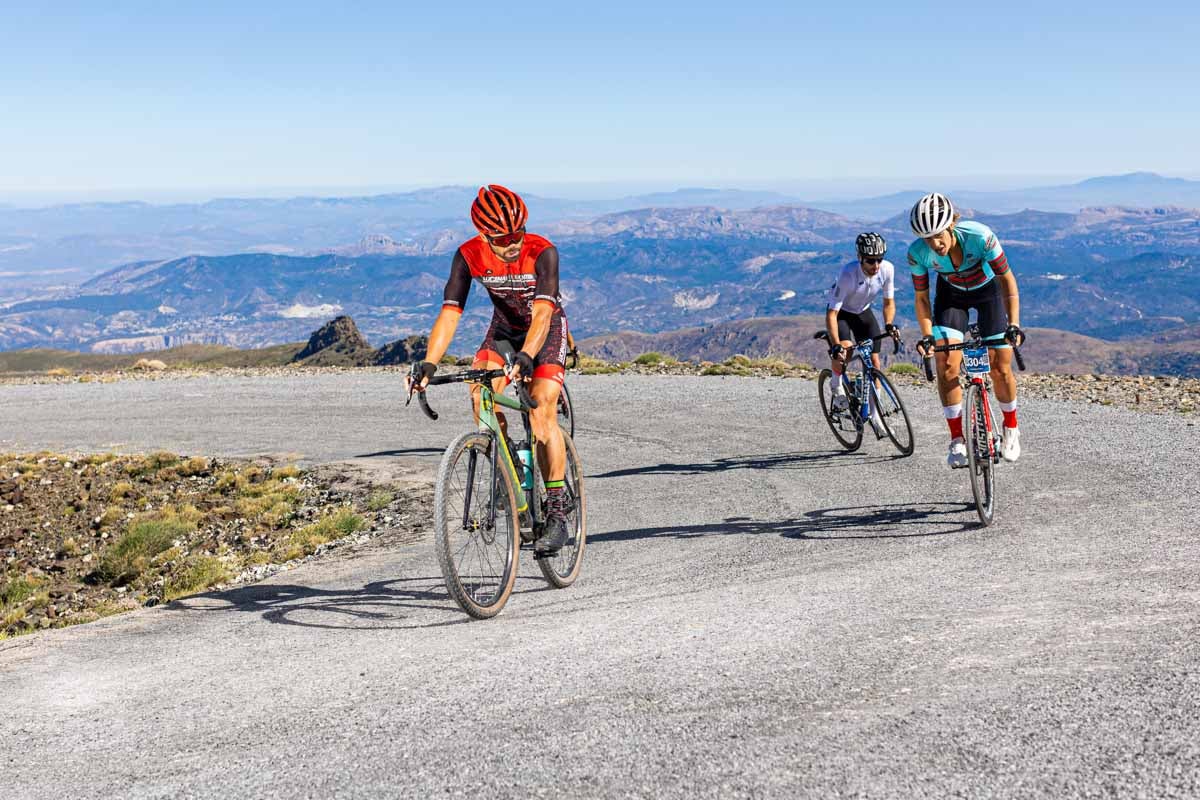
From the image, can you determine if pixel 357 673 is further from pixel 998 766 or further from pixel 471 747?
pixel 998 766

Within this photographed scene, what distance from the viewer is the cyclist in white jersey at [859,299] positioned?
11562 millimetres

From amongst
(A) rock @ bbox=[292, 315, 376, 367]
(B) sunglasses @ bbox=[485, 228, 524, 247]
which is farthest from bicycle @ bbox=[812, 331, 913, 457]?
(A) rock @ bbox=[292, 315, 376, 367]

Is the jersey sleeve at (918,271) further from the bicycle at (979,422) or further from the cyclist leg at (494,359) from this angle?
the cyclist leg at (494,359)

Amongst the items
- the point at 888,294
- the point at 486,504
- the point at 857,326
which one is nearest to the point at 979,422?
the point at 888,294

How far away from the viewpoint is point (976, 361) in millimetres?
8641

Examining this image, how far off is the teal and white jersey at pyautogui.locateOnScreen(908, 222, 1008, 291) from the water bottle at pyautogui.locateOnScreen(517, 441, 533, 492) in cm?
431

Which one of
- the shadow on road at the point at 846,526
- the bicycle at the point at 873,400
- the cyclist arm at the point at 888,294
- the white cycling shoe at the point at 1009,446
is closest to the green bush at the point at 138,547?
the shadow on road at the point at 846,526

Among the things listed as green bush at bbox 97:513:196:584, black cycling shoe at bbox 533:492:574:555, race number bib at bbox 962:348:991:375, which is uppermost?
race number bib at bbox 962:348:991:375

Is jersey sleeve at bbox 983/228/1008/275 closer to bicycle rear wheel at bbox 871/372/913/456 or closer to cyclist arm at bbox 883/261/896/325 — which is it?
cyclist arm at bbox 883/261/896/325

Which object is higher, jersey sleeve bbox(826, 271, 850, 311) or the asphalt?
jersey sleeve bbox(826, 271, 850, 311)

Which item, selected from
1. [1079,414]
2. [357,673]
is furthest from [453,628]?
[1079,414]

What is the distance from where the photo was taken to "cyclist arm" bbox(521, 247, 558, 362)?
6406 mm

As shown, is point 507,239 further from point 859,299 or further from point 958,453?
point 859,299

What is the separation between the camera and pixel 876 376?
11992 millimetres
